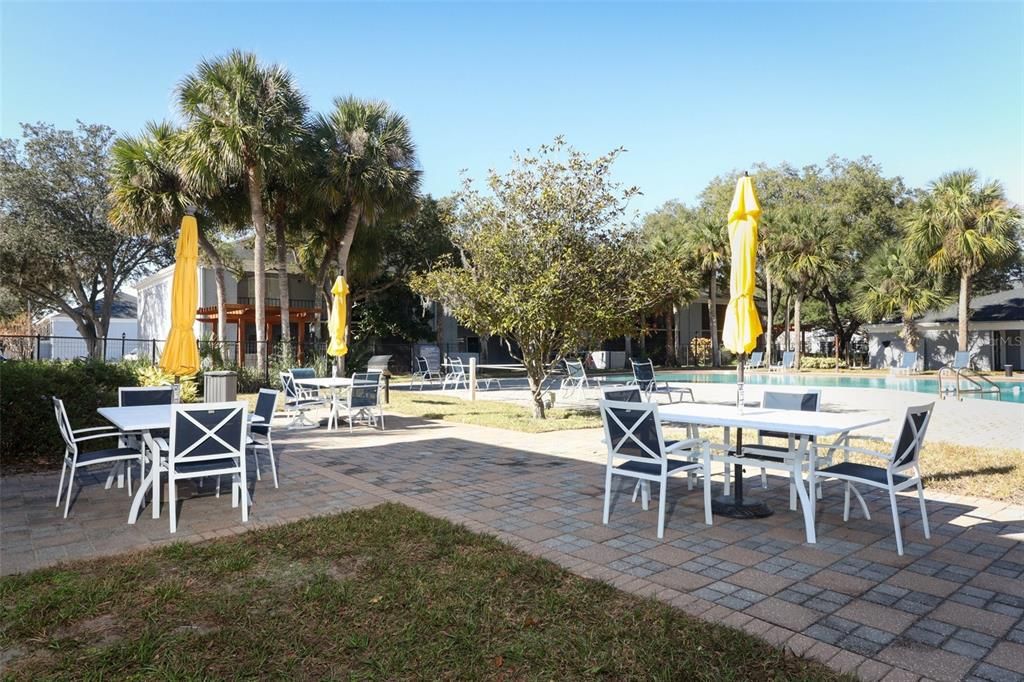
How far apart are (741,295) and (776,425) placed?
1.42 meters

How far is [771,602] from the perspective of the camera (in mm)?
3084

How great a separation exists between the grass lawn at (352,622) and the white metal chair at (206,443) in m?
0.62

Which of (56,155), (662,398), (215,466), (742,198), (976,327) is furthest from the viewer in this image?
(976,327)

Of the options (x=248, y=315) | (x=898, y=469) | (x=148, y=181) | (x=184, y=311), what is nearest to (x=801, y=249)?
(x=248, y=315)

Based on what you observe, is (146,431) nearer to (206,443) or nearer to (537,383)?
(206,443)

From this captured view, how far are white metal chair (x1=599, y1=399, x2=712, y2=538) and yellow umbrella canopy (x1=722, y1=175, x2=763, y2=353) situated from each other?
1.20 m

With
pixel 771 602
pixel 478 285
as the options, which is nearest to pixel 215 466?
pixel 771 602

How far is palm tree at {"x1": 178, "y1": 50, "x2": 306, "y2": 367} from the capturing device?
15477 mm

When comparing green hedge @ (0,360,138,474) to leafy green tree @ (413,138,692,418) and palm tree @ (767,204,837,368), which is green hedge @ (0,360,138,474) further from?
palm tree @ (767,204,837,368)

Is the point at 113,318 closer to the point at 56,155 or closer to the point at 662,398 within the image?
the point at 56,155

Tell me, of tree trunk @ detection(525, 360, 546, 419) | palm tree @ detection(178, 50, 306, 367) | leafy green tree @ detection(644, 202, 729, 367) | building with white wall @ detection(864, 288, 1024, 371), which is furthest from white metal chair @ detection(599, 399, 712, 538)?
building with white wall @ detection(864, 288, 1024, 371)

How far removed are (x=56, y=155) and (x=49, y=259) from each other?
400cm

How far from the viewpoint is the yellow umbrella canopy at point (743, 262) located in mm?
A: 5027

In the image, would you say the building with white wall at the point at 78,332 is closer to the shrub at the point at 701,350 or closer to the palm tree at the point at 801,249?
the shrub at the point at 701,350
